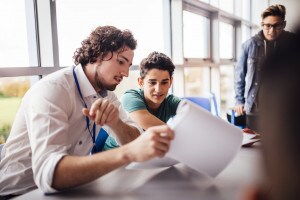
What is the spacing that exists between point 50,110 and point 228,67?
16.9 feet

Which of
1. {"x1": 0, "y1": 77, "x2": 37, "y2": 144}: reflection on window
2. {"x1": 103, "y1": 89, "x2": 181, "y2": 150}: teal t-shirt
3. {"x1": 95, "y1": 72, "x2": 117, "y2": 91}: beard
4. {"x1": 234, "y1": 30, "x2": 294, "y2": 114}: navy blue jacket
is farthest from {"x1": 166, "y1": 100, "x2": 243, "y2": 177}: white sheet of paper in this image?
{"x1": 234, "y1": 30, "x2": 294, "y2": 114}: navy blue jacket

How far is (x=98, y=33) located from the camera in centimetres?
160

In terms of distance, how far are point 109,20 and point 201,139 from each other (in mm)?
2067

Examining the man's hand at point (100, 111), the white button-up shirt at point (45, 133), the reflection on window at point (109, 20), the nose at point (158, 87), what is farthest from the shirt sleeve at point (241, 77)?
the man's hand at point (100, 111)

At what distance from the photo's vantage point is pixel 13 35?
1936 millimetres

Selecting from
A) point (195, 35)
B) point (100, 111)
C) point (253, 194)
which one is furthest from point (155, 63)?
point (195, 35)

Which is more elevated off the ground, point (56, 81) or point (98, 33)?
point (98, 33)

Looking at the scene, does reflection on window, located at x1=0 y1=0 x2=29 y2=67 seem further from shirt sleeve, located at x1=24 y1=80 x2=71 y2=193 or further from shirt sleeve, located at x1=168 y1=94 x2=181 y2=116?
shirt sleeve, located at x1=168 y1=94 x2=181 y2=116

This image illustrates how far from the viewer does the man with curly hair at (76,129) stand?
3.03 feet

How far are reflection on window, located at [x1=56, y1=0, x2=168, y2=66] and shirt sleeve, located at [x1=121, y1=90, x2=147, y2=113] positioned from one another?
0.40m

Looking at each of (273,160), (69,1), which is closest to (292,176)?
(273,160)

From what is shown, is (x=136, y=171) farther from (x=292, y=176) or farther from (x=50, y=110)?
(x=292, y=176)

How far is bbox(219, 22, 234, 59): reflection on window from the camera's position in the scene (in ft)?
18.4

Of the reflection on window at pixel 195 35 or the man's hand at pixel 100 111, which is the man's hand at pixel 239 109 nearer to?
the reflection on window at pixel 195 35
